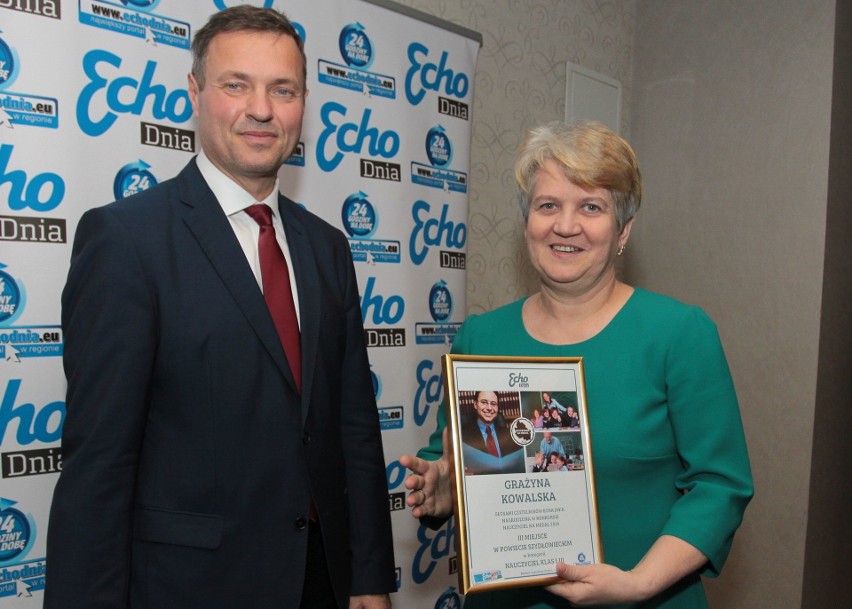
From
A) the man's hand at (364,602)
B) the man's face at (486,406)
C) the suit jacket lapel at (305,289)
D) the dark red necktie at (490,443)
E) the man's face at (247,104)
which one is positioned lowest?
the man's hand at (364,602)

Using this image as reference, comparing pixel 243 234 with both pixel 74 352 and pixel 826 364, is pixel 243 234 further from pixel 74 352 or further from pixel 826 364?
pixel 826 364

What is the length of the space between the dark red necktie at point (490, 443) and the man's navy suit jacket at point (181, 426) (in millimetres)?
363

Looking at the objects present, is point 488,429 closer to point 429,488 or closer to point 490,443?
point 490,443

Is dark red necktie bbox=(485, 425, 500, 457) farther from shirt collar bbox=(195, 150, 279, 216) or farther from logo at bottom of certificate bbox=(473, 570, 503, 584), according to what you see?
shirt collar bbox=(195, 150, 279, 216)

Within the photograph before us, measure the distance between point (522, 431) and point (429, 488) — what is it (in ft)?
0.84

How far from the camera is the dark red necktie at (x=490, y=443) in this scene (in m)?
1.27

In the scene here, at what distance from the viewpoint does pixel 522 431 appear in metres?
1.30

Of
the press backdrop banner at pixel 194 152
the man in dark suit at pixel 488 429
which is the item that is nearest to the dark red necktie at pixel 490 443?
the man in dark suit at pixel 488 429

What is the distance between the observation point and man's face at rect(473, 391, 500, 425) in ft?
4.19

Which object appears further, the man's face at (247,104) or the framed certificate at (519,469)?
the man's face at (247,104)

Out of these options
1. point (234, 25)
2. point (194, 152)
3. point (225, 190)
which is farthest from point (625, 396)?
point (194, 152)

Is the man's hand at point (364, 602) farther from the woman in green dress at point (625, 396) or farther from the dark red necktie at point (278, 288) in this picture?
the dark red necktie at point (278, 288)

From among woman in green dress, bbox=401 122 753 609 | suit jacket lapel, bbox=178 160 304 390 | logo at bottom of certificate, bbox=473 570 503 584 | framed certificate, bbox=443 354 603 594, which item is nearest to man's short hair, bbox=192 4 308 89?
suit jacket lapel, bbox=178 160 304 390

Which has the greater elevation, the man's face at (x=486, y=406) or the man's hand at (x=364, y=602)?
the man's face at (x=486, y=406)
